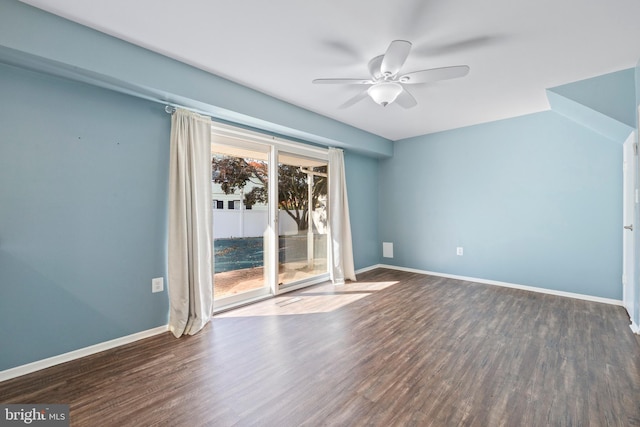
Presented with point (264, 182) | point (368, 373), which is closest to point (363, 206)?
point (264, 182)

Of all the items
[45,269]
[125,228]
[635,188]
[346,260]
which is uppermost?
[635,188]

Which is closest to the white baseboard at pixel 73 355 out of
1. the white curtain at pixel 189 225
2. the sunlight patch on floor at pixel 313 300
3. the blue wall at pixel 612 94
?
the white curtain at pixel 189 225

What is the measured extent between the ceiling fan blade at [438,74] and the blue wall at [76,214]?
2.38m

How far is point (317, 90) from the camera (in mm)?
3039

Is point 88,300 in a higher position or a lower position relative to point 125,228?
lower

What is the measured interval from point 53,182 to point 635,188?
5221 mm

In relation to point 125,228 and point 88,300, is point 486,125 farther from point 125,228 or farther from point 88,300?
point 88,300

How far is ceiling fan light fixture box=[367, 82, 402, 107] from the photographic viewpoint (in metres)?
2.40

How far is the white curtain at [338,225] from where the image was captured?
446cm

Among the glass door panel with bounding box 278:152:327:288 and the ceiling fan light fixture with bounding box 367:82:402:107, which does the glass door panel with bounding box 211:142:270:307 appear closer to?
the glass door panel with bounding box 278:152:327:288

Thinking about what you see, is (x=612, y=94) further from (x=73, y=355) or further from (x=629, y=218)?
(x=73, y=355)

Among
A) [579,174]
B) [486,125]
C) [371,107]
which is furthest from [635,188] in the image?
[371,107]

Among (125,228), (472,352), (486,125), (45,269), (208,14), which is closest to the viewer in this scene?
(208,14)

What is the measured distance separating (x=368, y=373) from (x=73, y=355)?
233 cm
